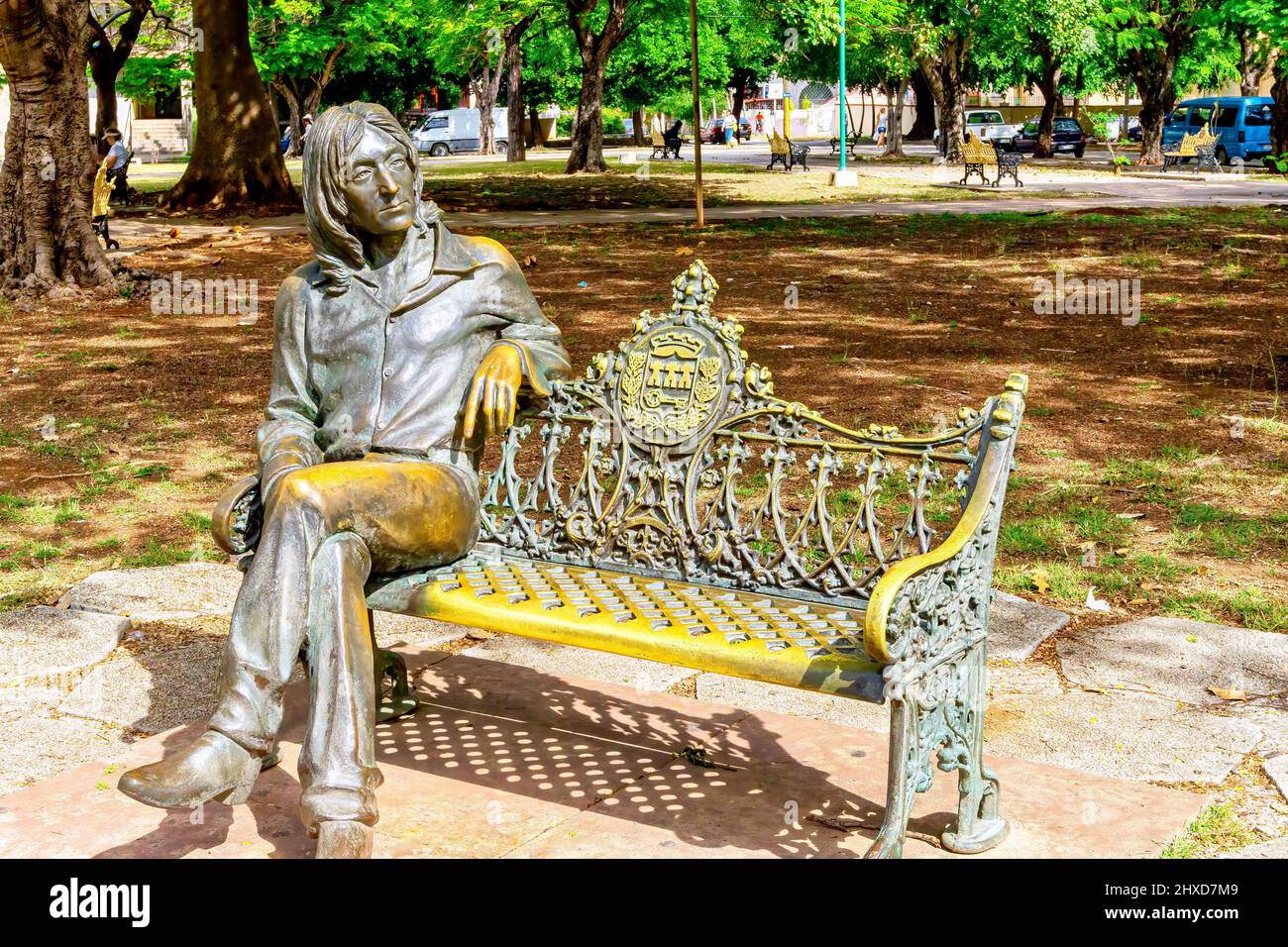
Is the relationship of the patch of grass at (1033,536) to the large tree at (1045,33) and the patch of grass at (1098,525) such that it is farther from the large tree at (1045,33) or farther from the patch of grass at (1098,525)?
the large tree at (1045,33)

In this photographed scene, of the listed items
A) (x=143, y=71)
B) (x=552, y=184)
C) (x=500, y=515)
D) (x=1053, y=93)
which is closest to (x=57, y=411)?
(x=500, y=515)

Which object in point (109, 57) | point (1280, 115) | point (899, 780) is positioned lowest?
point (899, 780)

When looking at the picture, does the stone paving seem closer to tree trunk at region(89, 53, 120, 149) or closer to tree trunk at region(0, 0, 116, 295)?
tree trunk at region(0, 0, 116, 295)

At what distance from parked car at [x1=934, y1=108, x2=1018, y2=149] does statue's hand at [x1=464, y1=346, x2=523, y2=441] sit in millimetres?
43362

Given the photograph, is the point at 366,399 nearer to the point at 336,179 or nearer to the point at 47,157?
the point at 336,179

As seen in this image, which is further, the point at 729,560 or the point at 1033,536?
the point at 1033,536

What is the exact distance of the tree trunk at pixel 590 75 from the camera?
105ft

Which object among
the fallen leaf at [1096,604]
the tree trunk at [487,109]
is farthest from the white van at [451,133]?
the fallen leaf at [1096,604]

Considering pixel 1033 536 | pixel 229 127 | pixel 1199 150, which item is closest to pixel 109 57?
pixel 229 127

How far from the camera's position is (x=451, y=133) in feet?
186

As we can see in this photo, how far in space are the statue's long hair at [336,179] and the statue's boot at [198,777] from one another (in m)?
1.41

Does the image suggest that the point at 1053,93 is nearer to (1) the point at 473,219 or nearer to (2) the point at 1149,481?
(1) the point at 473,219

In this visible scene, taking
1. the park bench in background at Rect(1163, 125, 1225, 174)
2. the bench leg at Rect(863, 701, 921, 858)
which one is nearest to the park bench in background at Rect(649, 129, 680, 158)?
the park bench in background at Rect(1163, 125, 1225, 174)

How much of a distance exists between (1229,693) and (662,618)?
79.4 inches
